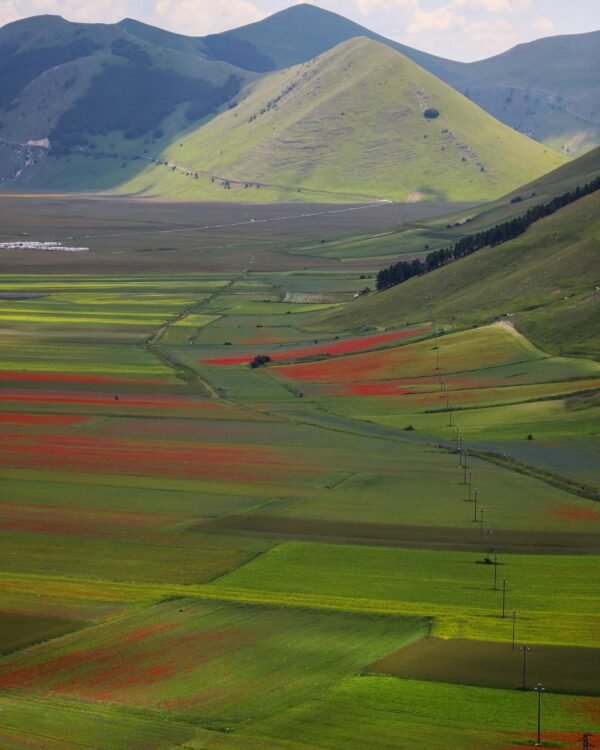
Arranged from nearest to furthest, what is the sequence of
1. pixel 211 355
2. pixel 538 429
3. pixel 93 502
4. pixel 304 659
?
pixel 304 659
pixel 93 502
pixel 538 429
pixel 211 355

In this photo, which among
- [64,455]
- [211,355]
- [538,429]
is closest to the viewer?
[64,455]

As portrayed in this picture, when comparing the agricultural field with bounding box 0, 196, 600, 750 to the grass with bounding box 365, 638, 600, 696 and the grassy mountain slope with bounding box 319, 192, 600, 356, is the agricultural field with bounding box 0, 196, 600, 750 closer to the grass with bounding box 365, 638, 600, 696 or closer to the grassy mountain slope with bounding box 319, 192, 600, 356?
the grass with bounding box 365, 638, 600, 696

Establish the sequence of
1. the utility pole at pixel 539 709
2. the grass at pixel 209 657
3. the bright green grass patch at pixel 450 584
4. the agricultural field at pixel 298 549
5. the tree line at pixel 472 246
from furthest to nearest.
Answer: the tree line at pixel 472 246, the bright green grass patch at pixel 450 584, the grass at pixel 209 657, the agricultural field at pixel 298 549, the utility pole at pixel 539 709

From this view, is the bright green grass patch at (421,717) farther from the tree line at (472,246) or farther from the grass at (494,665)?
the tree line at (472,246)

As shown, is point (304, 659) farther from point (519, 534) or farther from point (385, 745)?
point (519, 534)

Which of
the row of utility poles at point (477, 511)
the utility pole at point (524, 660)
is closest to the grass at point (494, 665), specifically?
the utility pole at point (524, 660)

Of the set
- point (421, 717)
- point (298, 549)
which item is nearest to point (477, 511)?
point (298, 549)

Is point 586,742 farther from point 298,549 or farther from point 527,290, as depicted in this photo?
point 527,290

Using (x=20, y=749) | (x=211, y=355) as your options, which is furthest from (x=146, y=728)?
(x=211, y=355)
